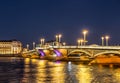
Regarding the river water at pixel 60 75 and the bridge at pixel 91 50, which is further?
the bridge at pixel 91 50

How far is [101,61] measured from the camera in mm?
96875

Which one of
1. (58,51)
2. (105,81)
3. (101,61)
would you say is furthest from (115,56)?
(105,81)

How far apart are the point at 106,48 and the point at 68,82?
Answer: 44452 mm

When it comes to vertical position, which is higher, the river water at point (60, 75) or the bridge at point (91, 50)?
the bridge at point (91, 50)

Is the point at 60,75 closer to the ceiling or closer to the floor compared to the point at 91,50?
closer to the floor

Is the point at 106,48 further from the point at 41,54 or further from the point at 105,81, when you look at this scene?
the point at 41,54

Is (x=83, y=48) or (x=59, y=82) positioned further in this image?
(x=83, y=48)

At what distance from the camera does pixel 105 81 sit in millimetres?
49250

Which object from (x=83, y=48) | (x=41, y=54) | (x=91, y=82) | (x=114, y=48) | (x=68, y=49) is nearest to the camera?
(x=91, y=82)

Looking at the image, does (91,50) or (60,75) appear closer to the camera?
(60,75)

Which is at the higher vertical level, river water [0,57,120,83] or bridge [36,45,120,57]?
bridge [36,45,120,57]

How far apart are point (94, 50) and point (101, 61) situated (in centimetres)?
386

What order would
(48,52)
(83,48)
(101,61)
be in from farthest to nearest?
(48,52), (83,48), (101,61)

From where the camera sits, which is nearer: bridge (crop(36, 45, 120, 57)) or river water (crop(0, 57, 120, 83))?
river water (crop(0, 57, 120, 83))
